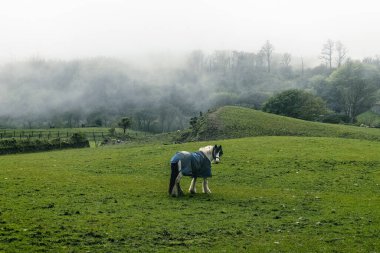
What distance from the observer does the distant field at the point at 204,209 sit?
1266 centimetres

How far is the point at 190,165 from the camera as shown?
2066 cm

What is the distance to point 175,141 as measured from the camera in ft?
202

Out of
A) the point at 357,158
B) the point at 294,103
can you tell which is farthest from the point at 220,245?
the point at 294,103

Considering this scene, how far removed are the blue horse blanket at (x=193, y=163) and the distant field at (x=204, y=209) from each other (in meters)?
1.33

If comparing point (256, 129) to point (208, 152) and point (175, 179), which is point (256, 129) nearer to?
point (208, 152)

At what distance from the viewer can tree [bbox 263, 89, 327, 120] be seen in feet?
305

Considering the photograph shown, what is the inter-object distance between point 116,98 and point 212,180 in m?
166

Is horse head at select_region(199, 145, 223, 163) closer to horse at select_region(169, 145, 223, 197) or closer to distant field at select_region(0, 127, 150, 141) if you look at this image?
horse at select_region(169, 145, 223, 197)

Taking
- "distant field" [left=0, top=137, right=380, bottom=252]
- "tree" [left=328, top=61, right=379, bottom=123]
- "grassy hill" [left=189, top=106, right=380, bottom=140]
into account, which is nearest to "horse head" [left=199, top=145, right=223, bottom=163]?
"distant field" [left=0, top=137, right=380, bottom=252]

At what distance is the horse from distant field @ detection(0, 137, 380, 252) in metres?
0.78

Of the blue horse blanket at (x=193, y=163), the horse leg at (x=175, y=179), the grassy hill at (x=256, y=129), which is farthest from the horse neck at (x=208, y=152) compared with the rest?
the grassy hill at (x=256, y=129)

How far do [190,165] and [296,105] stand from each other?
78217 millimetres

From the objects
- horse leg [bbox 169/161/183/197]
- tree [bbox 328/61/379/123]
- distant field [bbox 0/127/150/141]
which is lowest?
horse leg [bbox 169/161/183/197]

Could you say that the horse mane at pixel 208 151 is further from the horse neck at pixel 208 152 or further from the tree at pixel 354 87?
the tree at pixel 354 87
